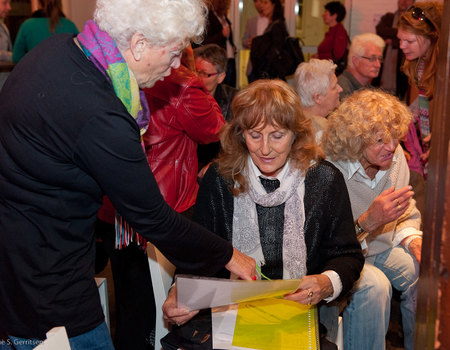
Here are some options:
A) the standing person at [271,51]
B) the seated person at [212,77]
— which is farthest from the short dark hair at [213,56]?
the standing person at [271,51]

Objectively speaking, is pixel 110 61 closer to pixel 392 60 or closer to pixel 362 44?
pixel 362 44

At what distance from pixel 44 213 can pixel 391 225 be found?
5.68 ft

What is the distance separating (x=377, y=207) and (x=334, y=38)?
435cm

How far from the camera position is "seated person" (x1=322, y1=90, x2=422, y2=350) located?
2.04 m

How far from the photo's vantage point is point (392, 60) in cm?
618

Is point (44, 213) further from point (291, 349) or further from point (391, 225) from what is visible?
point (391, 225)

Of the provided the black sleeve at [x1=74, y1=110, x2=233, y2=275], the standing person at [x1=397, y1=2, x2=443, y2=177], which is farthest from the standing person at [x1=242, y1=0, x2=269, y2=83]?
the black sleeve at [x1=74, y1=110, x2=233, y2=275]

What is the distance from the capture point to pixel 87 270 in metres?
1.32

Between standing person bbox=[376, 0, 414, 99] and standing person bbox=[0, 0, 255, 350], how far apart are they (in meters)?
5.48

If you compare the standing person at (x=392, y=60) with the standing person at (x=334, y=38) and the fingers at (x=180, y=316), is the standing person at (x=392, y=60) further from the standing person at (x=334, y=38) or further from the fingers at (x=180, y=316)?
the fingers at (x=180, y=316)

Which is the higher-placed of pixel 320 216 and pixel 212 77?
pixel 212 77

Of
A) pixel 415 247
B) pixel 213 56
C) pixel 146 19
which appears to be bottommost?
pixel 415 247

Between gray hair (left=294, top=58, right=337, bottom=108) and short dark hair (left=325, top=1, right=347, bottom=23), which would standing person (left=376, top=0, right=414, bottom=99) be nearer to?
short dark hair (left=325, top=1, right=347, bottom=23)

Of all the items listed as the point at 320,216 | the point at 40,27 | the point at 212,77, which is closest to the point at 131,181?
the point at 320,216
